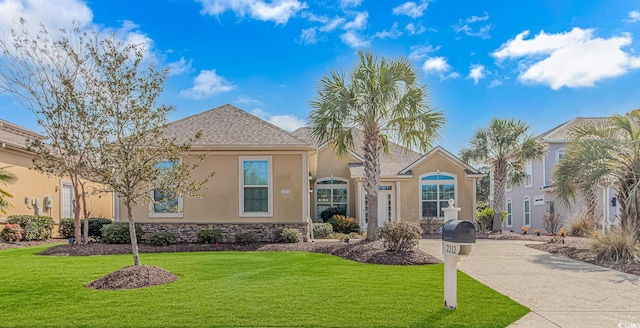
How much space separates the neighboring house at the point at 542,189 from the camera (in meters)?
25.6

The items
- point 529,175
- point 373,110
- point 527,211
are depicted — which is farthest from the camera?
point 527,211

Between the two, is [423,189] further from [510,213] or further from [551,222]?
[510,213]

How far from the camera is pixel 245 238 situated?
1470cm

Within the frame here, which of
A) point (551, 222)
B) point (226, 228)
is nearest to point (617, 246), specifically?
point (226, 228)

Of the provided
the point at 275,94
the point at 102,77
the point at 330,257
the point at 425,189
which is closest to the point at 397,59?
the point at 275,94

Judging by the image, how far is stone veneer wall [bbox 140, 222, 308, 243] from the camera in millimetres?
15383

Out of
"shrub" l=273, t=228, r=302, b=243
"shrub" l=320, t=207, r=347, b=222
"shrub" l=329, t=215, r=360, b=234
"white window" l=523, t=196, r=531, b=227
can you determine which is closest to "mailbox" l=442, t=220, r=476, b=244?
"shrub" l=273, t=228, r=302, b=243

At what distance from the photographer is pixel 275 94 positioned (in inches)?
652

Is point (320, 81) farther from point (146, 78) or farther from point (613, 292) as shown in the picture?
point (613, 292)

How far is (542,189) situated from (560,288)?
20.5 metres

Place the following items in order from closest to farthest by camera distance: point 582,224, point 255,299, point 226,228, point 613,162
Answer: point 255,299, point 613,162, point 226,228, point 582,224

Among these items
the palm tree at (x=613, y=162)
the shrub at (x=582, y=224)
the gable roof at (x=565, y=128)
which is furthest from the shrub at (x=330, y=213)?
the gable roof at (x=565, y=128)

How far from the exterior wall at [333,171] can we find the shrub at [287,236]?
7437 mm

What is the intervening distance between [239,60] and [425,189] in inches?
451
